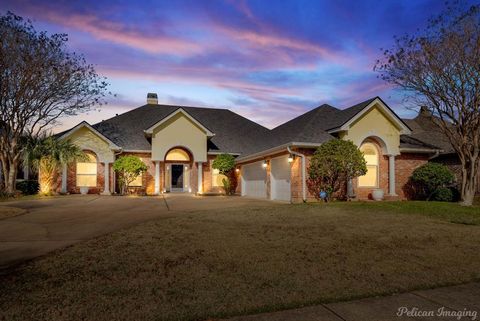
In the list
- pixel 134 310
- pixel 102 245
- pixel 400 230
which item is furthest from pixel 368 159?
pixel 134 310

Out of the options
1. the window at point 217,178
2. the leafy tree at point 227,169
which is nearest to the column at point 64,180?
the leafy tree at point 227,169

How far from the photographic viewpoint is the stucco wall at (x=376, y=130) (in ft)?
59.7

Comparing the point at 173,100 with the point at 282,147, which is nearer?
the point at 282,147

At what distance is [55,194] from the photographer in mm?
20703

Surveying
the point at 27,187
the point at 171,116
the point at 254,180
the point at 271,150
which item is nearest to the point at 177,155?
the point at 171,116

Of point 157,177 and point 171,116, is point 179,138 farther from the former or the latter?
point 157,177

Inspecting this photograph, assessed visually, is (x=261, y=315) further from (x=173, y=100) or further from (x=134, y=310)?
(x=173, y=100)

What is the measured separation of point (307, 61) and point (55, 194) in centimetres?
1714

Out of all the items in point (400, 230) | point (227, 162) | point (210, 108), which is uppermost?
point (210, 108)

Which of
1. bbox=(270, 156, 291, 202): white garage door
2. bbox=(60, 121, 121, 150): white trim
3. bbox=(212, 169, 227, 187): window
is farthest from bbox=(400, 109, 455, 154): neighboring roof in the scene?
bbox=(60, 121, 121, 150): white trim

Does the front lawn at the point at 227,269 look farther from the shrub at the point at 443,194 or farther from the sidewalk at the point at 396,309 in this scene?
the shrub at the point at 443,194

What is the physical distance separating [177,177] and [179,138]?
11.3 ft

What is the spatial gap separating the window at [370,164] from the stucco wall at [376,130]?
69cm

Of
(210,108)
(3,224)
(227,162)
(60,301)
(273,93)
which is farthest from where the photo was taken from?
(210,108)
